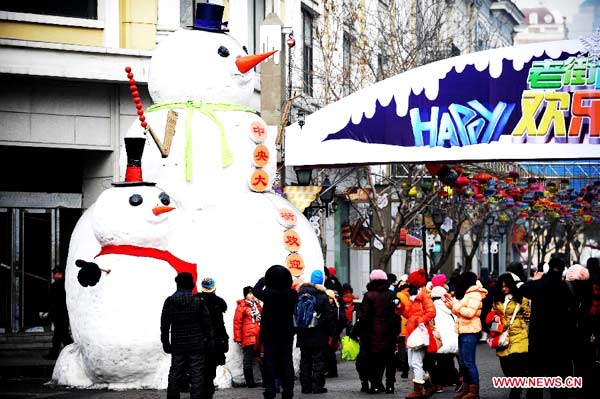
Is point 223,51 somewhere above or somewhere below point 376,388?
above

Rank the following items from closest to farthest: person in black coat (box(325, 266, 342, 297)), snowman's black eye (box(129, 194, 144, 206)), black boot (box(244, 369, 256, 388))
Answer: snowman's black eye (box(129, 194, 144, 206))
black boot (box(244, 369, 256, 388))
person in black coat (box(325, 266, 342, 297))

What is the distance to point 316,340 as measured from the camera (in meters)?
18.1

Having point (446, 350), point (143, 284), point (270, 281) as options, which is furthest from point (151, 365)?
point (446, 350)

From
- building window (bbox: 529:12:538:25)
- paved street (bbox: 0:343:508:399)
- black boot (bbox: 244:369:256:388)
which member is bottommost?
paved street (bbox: 0:343:508:399)

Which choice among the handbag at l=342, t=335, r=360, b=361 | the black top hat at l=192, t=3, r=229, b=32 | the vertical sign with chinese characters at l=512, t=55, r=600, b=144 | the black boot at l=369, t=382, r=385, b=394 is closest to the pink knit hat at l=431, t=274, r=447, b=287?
the black boot at l=369, t=382, r=385, b=394

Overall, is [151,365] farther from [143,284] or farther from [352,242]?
[352,242]

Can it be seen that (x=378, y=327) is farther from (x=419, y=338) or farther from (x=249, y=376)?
(x=249, y=376)

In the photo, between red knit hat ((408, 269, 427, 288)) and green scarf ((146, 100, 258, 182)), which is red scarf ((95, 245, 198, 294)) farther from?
red knit hat ((408, 269, 427, 288))

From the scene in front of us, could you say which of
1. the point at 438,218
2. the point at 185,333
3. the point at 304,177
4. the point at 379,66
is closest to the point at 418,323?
the point at 185,333

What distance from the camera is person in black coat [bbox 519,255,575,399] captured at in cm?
1523

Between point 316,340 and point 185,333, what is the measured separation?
150 inches

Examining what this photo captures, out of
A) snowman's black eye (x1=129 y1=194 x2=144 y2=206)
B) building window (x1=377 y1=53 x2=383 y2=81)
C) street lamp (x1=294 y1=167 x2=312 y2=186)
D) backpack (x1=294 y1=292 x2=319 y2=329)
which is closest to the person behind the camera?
snowman's black eye (x1=129 y1=194 x2=144 y2=206)

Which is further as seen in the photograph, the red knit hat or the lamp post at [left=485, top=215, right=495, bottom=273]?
the lamp post at [left=485, top=215, right=495, bottom=273]

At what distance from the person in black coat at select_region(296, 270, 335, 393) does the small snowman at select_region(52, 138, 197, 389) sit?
1.62 meters
